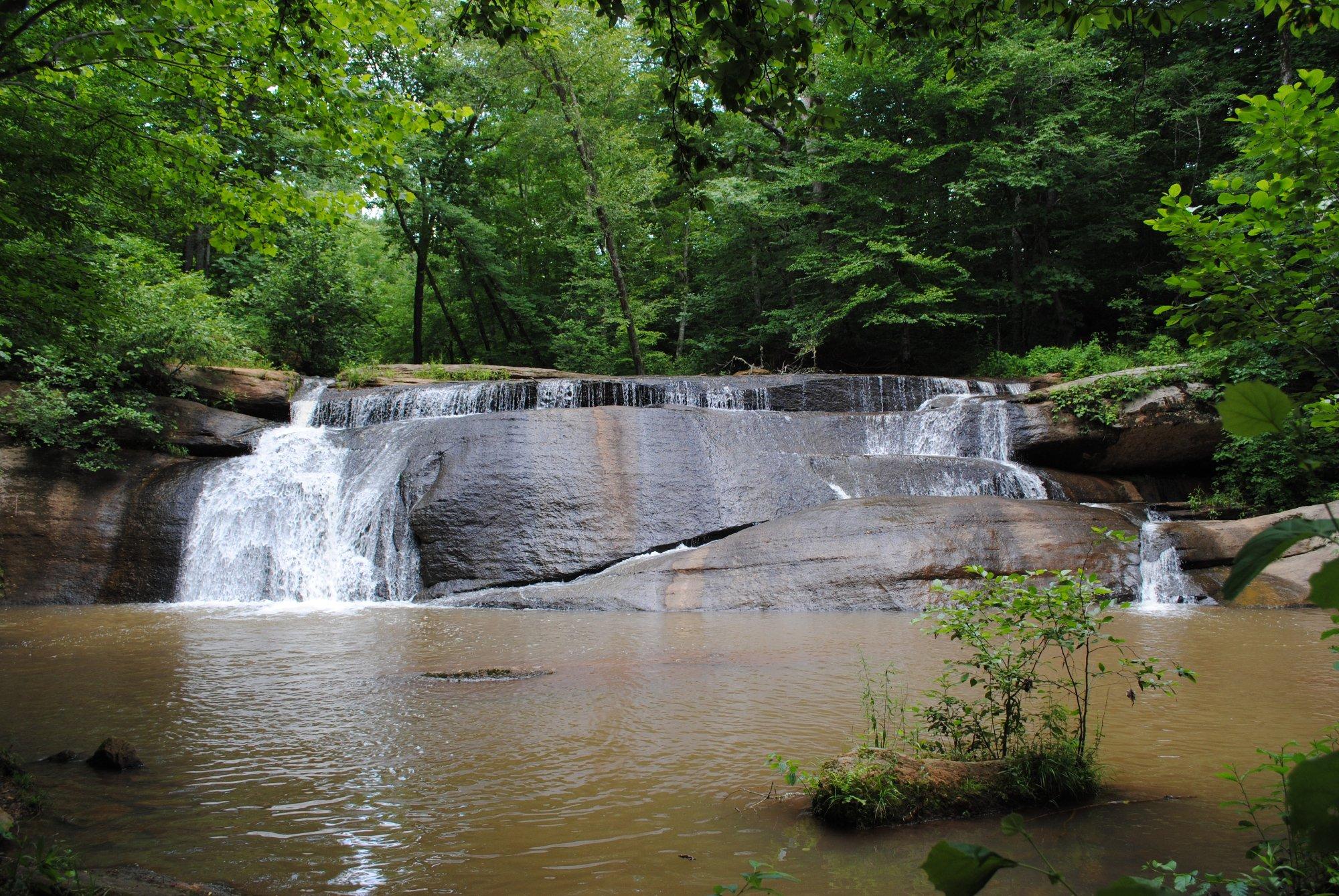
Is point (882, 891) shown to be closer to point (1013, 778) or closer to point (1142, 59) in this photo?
point (1013, 778)

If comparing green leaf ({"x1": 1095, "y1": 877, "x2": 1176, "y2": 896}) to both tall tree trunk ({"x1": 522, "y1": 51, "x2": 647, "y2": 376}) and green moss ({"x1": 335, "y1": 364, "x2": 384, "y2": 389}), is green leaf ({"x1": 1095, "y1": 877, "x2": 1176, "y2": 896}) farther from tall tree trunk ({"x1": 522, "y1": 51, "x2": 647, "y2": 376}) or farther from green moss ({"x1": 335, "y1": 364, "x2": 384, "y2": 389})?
tall tree trunk ({"x1": 522, "y1": 51, "x2": 647, "y2": 376})

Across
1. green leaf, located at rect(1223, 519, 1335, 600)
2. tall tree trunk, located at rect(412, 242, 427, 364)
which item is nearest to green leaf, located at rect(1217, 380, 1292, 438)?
green leaf, located at rect(1223, 519, 1335, 600)

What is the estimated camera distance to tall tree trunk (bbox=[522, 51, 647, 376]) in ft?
67.7

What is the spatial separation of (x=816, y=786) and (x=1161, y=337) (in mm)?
18133

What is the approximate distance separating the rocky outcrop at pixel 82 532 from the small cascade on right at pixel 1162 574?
548 inches

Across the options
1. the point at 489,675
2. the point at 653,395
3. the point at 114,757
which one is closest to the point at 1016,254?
the point at 653,395

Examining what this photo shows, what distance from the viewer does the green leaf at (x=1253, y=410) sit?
0.86 m

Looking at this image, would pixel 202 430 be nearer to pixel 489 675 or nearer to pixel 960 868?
pixel 489 675

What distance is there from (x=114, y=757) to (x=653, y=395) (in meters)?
13.3

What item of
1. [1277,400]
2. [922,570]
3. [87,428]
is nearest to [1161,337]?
[922,570]

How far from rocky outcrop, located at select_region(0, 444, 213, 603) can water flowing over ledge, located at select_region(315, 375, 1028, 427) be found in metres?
3.65

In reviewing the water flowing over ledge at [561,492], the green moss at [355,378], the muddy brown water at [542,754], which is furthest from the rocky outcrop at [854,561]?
the green moss at [355,378]

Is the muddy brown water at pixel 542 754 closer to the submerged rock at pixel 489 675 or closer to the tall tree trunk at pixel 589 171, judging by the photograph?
the submerged rock at pixel 489 675

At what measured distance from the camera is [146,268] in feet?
42.3
